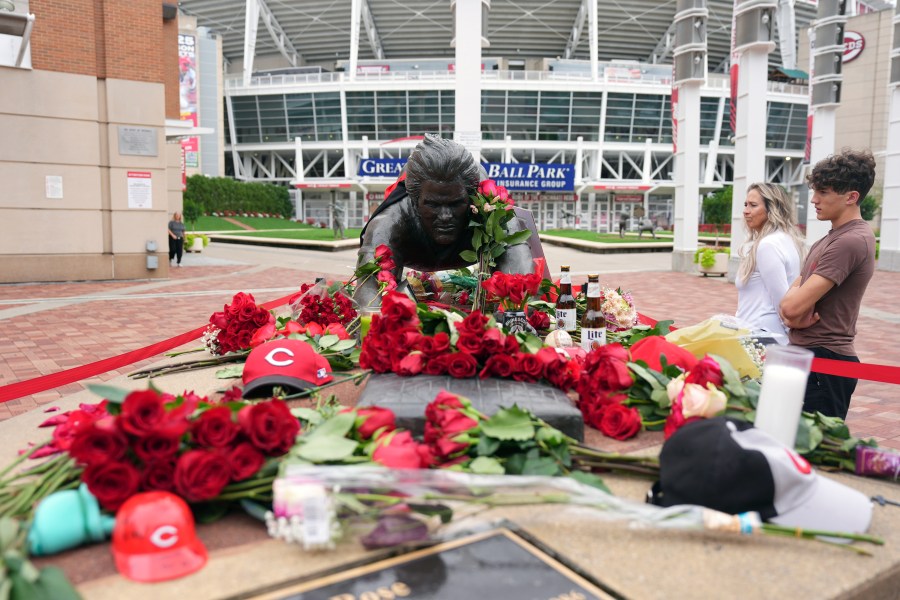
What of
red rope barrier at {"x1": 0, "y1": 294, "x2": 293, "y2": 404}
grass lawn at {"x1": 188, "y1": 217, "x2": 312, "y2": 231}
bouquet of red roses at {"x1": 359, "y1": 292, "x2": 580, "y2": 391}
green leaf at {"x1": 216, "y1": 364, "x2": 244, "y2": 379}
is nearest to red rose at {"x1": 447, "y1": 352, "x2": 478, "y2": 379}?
bouquet of red roses at {"x1": 359, "y1": 292, "x2": 580, "y2": 391}

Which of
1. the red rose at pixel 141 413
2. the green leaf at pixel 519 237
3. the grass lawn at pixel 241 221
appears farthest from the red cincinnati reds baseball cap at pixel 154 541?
the grass lawn at pixel 241 221

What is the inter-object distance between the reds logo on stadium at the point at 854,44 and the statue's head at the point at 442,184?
56.5 meters

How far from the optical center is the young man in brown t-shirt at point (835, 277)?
2.96 m

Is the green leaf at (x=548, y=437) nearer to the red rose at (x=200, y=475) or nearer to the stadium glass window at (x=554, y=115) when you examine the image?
the red rose at (x=200, y=475)

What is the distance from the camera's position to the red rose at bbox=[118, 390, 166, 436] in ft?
5.29

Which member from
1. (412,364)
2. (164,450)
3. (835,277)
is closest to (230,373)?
(412,364)

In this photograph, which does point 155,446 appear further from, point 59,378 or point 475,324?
point 59,378

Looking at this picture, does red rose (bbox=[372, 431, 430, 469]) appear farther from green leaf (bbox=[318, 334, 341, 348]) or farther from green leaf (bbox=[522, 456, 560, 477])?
green leaf (bbox=[318, 334, 341, 348])

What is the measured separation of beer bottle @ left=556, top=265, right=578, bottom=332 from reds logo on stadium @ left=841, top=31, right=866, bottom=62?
56.5 m

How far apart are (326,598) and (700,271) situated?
49.8 feet

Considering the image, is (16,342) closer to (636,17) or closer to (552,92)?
(552,92)

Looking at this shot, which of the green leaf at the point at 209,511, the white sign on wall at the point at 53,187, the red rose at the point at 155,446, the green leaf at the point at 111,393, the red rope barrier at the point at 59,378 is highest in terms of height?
the white sign on wall at the point at 53,187

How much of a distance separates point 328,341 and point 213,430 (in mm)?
1652

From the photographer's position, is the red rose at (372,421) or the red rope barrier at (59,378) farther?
the red rope barrier at (59,378)
